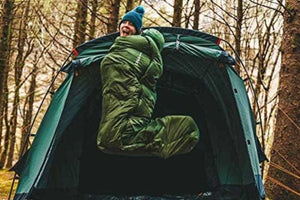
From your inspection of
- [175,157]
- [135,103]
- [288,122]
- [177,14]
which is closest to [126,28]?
[135,103]

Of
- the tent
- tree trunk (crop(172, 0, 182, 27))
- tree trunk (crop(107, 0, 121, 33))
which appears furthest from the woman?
tree trunk (crop(172, 0, 182, 27))

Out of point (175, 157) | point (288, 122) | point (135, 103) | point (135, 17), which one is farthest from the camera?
point (175, 157)

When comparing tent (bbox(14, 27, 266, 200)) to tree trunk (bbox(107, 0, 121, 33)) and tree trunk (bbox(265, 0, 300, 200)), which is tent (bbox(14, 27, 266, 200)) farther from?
tree trunk (bbox(107, 0, 121, 33))

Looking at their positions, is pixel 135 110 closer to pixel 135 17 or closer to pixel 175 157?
pixel 135 17

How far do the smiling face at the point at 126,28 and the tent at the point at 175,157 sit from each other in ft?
0.59

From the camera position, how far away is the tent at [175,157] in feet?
12.4

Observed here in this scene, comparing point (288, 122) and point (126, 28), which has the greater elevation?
point (126, 28)

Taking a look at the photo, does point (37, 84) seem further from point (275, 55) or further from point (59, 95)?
point (59, 95)

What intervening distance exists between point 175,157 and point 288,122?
125cm

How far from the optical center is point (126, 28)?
3830mm

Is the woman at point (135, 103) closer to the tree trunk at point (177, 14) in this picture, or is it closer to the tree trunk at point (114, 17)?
the tree trunk at point (114, 17)

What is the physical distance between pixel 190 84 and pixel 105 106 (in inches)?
47.0

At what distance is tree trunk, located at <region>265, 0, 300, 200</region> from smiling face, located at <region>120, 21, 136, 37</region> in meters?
1.72

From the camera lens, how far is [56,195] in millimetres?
4117
